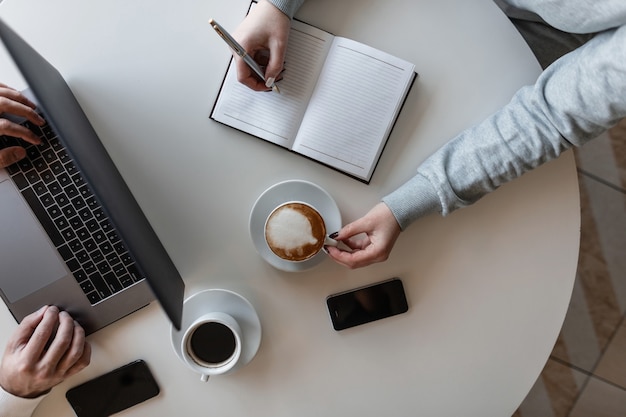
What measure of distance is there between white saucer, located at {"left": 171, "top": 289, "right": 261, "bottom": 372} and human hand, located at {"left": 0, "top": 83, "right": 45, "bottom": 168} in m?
0.35

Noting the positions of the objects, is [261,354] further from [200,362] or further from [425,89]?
[425,89]

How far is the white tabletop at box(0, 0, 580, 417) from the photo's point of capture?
85 centimetres

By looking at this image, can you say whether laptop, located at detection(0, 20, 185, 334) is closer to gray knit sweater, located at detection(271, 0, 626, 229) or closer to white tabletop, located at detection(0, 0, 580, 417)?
white tabletop, located at detection(0, 0, 580, 417)

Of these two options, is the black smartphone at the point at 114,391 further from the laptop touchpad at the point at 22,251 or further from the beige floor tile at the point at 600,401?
the beige floor tile at the point at 600,401

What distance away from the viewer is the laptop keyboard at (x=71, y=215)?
816 millimetres

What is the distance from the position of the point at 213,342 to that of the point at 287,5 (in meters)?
0.55

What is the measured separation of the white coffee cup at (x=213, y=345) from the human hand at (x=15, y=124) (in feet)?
1.26

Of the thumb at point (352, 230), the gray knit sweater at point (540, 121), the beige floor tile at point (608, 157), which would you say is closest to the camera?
the gray knit sweater at point (540, 121)


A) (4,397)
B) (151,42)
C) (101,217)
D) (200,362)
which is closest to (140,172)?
(101,217)

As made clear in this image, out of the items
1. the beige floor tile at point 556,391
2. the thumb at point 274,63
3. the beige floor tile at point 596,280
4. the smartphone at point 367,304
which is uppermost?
the thumb at point 274,63

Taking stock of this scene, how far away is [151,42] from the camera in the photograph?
844 millimetres

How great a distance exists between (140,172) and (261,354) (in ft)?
1.23

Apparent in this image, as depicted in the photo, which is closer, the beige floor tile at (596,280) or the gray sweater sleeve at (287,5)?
the gray sweater sleeve at (287,5)

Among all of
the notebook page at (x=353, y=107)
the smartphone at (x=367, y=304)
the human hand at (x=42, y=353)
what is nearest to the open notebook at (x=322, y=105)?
the notebook page at (x=353, y=107)
